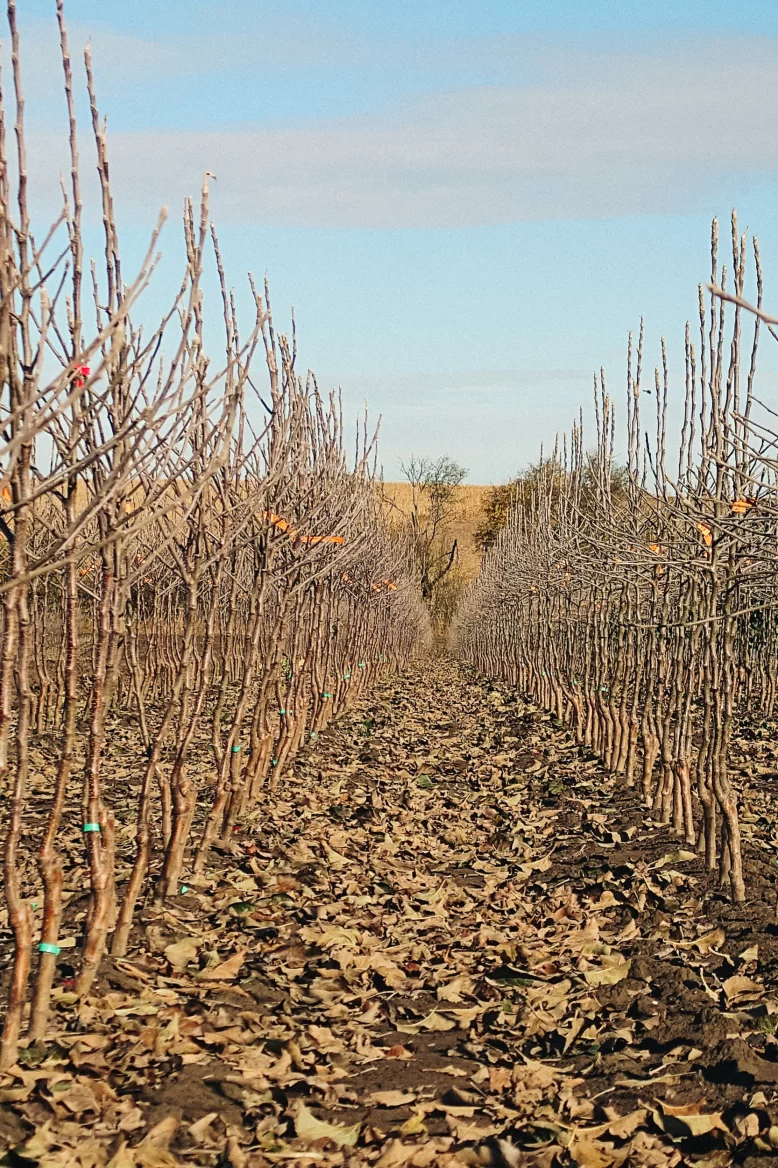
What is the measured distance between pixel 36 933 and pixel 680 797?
4.72 meters

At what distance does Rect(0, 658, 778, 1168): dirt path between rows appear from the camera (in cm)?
384

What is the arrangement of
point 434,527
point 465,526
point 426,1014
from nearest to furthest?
point 426,1014
point 434,527
point 465,526

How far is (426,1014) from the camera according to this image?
5199mm

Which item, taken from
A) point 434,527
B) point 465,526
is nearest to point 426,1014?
point 434,527

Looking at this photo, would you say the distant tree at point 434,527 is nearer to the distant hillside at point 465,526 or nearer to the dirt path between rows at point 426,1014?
the distant hillside at point 465,526

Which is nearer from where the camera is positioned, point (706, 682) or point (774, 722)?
point (706, 682)

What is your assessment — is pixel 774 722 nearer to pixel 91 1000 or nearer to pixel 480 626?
pixel 91 1000

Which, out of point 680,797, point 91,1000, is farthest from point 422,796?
point 91,1000

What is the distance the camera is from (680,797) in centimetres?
852

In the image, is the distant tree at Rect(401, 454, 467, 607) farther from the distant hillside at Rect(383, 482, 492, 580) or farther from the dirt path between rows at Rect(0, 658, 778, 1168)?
the dirt path between rows at Rect(0, 658, 778, 1168)

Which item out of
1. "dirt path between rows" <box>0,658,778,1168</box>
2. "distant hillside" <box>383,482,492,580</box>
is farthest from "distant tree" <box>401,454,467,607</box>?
"dirt path between rows" <box>0,658,778,1168</box>

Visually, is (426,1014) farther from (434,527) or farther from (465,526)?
(465,526)

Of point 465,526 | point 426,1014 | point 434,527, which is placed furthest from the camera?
point 465,526

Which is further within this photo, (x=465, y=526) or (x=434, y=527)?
(x=465, y=526)
